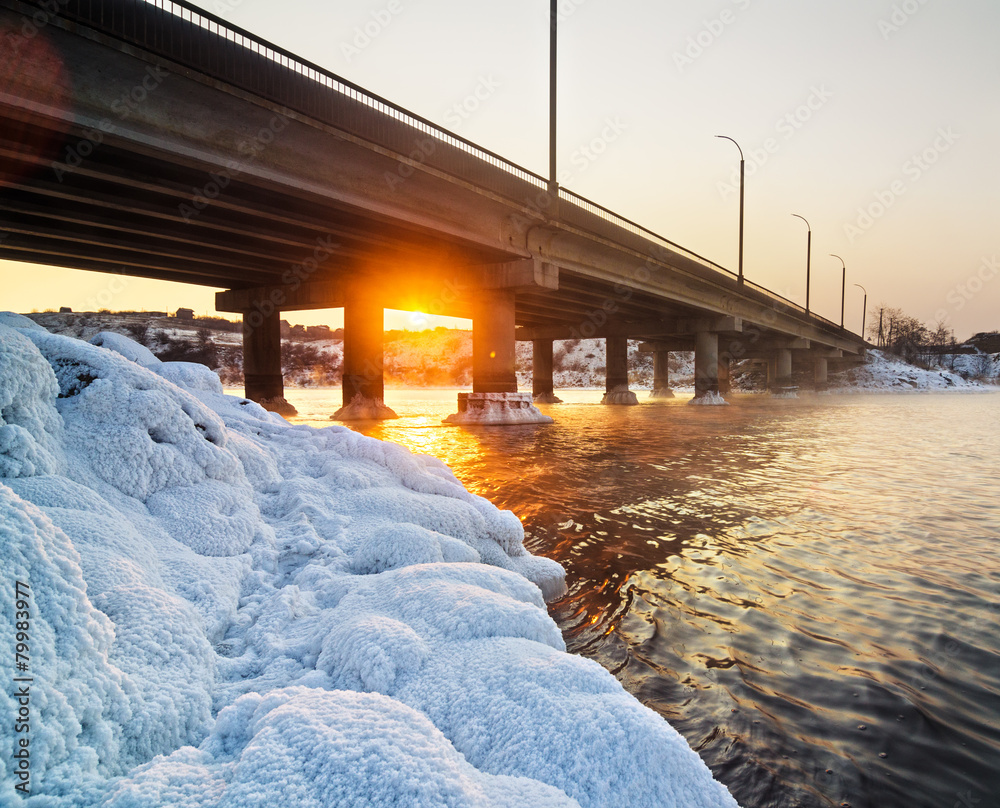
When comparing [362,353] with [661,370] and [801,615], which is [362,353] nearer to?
[801,615]

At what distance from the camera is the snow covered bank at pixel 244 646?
1.37 metres

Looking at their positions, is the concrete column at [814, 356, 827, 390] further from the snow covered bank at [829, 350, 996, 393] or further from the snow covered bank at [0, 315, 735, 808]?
the snow covered bank at [0, 315, 735, 808]

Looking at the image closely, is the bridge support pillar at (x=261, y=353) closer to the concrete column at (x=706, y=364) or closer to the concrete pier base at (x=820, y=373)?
the concrete column at (x=706, y=364)

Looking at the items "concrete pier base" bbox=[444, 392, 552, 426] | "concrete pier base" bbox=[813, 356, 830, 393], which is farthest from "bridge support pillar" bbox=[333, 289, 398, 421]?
"concrete pier base" bbox=[813, 356, 830, 393]

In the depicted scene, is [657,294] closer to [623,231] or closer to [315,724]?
[623,231]

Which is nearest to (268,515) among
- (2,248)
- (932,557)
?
(932,557)

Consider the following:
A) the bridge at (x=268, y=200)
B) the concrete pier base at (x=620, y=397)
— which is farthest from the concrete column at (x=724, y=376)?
the bridge at (x=268, y=200)

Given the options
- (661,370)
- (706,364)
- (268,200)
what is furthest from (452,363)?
(268,200)

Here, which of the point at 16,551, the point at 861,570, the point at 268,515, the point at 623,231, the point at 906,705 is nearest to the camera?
the point at 16,551

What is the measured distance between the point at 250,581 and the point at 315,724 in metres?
1.75

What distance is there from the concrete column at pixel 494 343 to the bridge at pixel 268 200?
0.05 meters

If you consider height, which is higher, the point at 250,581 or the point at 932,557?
the point at 250,581

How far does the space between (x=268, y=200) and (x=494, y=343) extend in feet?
30.7

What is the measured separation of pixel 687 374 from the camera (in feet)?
343
